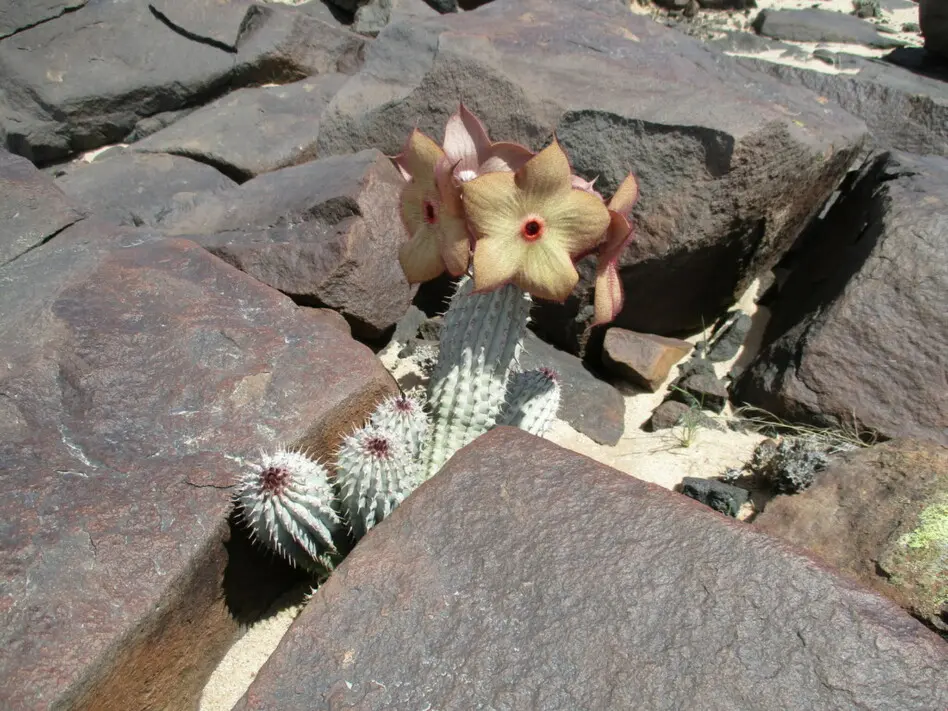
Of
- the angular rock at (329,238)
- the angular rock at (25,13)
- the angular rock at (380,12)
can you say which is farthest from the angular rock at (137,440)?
the angular rock at (380,12)

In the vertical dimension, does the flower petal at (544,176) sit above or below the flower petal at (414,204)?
above

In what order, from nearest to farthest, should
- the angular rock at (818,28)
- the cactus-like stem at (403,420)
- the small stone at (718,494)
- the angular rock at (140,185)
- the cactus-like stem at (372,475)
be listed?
1. the cactus-like stem at (372,475)
2. the cactus-like stem at (403,420)
3. the small stone at (718,494)
4. the angular rock at (140,185)
5. the angular rock at (818,28)

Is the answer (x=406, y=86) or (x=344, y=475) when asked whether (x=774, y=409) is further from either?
(x=406, y=86)

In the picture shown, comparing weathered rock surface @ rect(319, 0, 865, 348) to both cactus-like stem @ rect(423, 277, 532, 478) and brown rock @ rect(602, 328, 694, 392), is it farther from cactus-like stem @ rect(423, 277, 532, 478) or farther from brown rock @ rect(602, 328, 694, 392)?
cactus-like stem @ rect(423, 277, 532, 478)

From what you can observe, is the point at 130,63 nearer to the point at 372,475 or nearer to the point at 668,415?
the point at 668,415

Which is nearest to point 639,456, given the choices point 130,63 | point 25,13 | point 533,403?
point 533,403

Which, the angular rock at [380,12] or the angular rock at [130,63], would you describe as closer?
the angular rock at [130,63]

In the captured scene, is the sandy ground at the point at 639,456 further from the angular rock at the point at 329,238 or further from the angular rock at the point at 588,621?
the angular rock at the point at 588,621
